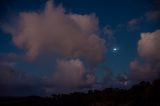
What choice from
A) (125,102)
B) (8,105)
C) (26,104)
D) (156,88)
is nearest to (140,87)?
(125,102)

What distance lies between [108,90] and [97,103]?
936 inches

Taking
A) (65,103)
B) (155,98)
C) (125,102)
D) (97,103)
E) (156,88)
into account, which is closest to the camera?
(155,98)

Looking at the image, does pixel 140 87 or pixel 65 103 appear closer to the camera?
pixel 140 87

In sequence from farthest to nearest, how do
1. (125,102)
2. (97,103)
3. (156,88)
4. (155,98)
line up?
(97,103), (125,102), (156,88), (155,98)

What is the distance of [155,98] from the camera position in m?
126

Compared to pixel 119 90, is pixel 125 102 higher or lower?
lower

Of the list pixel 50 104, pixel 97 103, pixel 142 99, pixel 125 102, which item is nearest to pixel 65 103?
pixel 50 104

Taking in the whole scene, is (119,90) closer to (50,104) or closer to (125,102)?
(125,102)

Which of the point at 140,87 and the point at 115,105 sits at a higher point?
the point at 140,87

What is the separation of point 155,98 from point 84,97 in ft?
263

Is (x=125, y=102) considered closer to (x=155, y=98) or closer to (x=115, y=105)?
(x=115, y=105)

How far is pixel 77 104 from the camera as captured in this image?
18350 cm

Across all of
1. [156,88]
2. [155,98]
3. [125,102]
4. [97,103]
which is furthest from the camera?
[97,103]

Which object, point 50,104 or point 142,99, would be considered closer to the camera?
point 142,99
